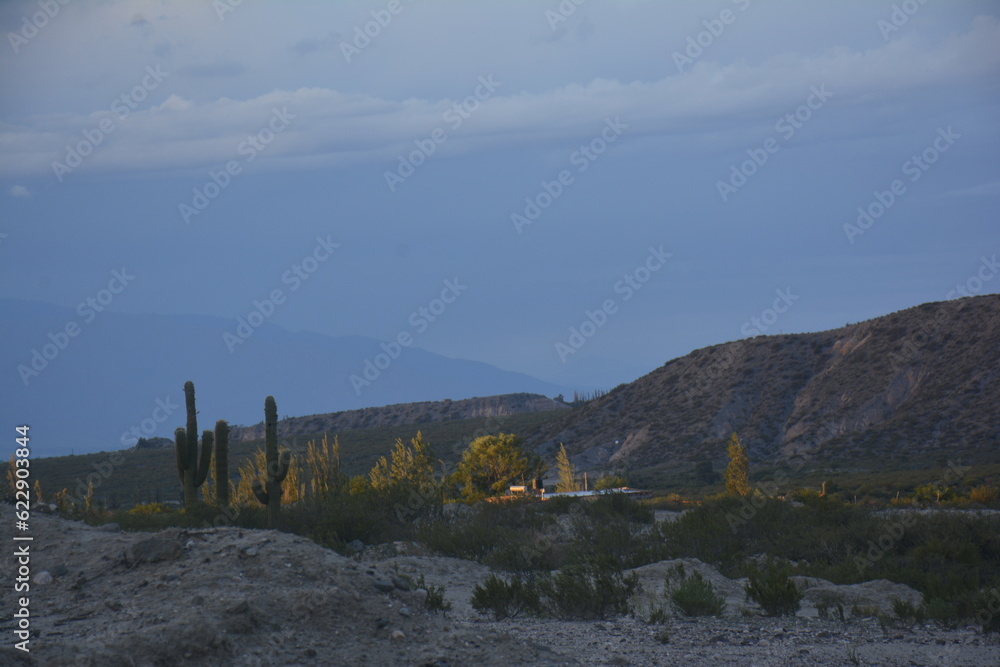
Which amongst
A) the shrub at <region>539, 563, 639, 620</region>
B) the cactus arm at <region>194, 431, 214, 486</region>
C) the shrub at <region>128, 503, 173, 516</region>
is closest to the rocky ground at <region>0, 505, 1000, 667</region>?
the shrub at <region>539, 563, 639, 620</region>

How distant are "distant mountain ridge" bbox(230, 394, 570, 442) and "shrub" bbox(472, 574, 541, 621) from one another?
7949cm

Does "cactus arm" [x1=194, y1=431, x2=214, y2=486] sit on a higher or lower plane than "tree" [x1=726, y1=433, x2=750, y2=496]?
higher

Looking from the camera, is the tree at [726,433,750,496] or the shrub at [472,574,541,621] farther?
the tree at [726,433,750,496]

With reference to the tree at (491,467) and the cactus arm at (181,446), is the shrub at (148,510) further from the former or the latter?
the tree at (491,467)

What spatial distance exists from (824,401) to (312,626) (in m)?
51.7

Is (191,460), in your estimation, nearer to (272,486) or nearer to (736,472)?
(272,486)

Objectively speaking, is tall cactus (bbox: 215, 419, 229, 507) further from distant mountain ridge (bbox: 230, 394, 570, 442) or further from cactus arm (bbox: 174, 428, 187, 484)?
distant mountain ridge (bbox: 230, 394, 570, 442)

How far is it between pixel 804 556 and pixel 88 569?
38.4 ft

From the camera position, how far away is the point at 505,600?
1201 centimetres

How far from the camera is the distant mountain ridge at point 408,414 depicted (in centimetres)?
9456

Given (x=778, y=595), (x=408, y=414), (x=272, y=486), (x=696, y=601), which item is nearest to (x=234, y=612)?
(x=696, y=601)

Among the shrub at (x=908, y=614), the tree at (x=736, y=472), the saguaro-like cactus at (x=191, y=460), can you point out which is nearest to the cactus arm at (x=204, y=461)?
the saguaro-like cactus at (x=191, y=460)

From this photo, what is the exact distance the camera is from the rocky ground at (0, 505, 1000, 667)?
8.61 metres

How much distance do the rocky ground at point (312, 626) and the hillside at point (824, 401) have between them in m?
36.5
